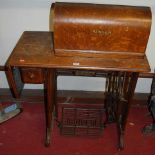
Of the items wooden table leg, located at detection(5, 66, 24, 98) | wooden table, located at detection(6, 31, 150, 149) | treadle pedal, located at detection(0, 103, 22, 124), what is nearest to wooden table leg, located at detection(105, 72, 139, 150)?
wooden table, located at detection(6, 31, 150, 149)

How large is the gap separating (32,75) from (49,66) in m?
0.40

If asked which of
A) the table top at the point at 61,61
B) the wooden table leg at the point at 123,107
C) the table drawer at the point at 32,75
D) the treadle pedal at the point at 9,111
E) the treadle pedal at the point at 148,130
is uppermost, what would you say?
the table top at the point at 61,61

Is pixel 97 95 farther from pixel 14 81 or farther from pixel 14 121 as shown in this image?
pixel 14 81

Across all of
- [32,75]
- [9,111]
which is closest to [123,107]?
[32,75]

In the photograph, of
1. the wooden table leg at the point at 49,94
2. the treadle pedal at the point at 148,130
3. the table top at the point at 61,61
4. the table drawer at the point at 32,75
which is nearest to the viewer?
the table top at the point at 61,61

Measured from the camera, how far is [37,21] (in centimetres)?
190

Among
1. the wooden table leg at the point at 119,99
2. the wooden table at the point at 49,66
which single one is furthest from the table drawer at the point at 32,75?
the wooden table leg at the point at 119,99

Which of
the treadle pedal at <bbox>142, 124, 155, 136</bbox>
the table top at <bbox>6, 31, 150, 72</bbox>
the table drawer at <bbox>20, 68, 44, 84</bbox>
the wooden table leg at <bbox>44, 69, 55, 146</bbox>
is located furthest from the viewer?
the treadle pedal at <bbox>142, 124, 155, 136</bbox>

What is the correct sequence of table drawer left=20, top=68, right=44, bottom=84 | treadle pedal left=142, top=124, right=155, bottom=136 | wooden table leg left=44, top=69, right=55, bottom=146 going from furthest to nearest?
treadle pedal left=142, top=124, right=155, bottom=136 → table drawer left=20, top=68, right=44, bottom=84 → wooden table leg left=44, top=69, right=55, bottom=146

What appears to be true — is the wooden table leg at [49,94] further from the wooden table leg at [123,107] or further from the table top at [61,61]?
the wooden table leg at [123,107]

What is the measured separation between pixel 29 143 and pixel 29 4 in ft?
3.59

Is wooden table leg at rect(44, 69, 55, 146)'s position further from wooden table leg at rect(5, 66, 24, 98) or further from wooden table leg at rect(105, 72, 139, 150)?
wooden table leg at rect(105, 72, 139, 150)

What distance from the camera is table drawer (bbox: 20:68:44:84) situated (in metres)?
1.72

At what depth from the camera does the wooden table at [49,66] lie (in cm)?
139
